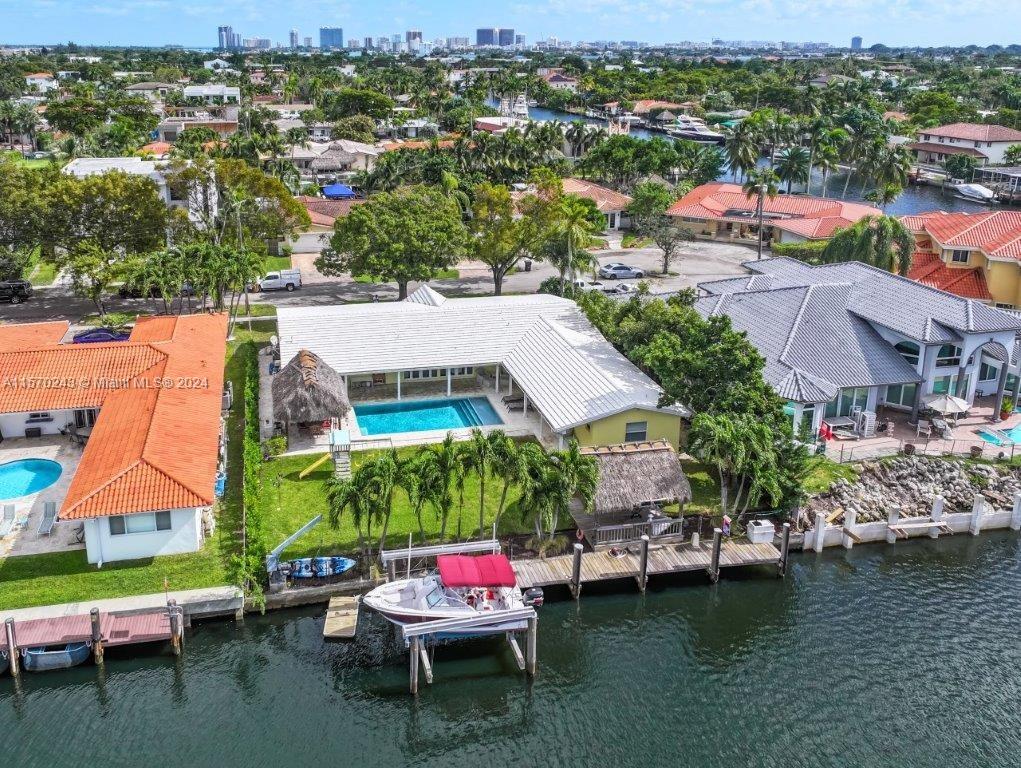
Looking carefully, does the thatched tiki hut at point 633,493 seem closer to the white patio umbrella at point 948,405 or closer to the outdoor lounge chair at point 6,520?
the white patio umbrella at point 948,405

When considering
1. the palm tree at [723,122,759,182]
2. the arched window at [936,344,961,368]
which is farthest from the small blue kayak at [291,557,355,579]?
the palm tree at [723,122,759,182]

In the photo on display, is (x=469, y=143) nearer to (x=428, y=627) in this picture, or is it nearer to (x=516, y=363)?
(x=516, y=363)

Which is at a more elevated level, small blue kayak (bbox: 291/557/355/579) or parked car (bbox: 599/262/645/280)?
parked car (bbox: 599/262/645/280)

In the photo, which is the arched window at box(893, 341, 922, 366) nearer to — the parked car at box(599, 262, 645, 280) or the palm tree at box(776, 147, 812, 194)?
the parked car at box(599, 262, 645, 280)

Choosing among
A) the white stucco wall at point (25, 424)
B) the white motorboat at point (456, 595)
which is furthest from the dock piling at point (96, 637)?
the white stucco wall at point (25, 424)

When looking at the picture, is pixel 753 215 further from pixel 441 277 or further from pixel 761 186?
pixel 441 277
